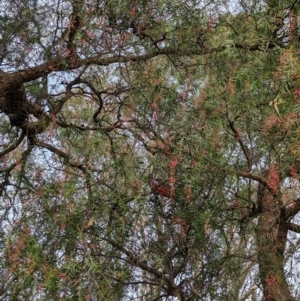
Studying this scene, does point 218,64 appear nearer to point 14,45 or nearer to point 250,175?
point 250,175

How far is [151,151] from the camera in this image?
3234 mm

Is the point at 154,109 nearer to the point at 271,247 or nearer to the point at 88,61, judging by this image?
the point at 88,61

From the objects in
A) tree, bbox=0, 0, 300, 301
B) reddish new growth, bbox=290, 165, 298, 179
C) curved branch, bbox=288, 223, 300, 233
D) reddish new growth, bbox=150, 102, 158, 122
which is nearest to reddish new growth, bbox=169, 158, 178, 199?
tree, bbox=0, 0, 300, 301

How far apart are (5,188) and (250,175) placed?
149cm

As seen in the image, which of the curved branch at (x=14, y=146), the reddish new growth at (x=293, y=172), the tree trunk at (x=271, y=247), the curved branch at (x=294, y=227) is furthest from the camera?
the curved branch at (x=294, y=227)

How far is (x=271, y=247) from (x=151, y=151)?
3.00 feet

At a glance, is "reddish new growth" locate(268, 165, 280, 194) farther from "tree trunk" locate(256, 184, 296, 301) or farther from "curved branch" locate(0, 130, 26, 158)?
"curved branch" locate(0, 130, 26, 158)

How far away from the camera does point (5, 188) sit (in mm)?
3717

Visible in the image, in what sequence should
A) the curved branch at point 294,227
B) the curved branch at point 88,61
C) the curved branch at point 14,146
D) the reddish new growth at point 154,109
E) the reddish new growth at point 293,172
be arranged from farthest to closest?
the curved branch at point 294,227 → the curved branch at point 14,146 → the reddish new growth at point 154,109 → the curved branch at point 88,61 → the reddish new growth at point 293,172

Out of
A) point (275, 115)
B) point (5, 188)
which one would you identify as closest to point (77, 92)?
point (5, 188)

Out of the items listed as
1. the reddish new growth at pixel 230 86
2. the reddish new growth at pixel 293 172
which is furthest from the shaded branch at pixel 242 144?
the reddish new growth at pixel 293 172

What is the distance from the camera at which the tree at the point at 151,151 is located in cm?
275

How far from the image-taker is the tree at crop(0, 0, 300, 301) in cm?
275

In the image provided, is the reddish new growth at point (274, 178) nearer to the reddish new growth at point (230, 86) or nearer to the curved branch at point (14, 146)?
the reddish new growth at point (230, 86)
